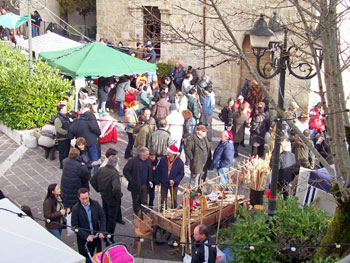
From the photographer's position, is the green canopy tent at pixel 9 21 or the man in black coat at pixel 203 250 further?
the green canopy tent at pixel 9 21

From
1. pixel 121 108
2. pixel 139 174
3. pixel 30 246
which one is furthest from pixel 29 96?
pixel 30 246

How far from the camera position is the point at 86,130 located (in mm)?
9055

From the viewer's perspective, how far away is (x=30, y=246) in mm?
4824

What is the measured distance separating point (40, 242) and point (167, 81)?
8.86 metres

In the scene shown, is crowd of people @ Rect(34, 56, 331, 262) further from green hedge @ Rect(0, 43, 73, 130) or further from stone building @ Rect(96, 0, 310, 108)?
stone building @ Rect(96, 0, 310, 108)

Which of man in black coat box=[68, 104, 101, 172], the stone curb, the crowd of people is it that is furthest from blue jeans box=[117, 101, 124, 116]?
man in black coat box=[68, 104, 101, 172]

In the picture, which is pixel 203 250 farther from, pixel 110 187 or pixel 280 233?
pixel 110 187

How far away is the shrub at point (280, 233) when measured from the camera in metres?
5.88

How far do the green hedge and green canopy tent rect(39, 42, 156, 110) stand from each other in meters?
0.45

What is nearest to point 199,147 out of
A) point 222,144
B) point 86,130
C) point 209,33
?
point 222,144

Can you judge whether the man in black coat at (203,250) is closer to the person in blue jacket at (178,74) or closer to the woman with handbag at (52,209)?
the woman with handbag at (52,209)

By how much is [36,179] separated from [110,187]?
304cm

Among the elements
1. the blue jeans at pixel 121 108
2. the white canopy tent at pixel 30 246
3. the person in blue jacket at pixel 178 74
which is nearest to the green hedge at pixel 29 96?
the blue jeans at pixel 121 108

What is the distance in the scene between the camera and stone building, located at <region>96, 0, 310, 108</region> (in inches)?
551
